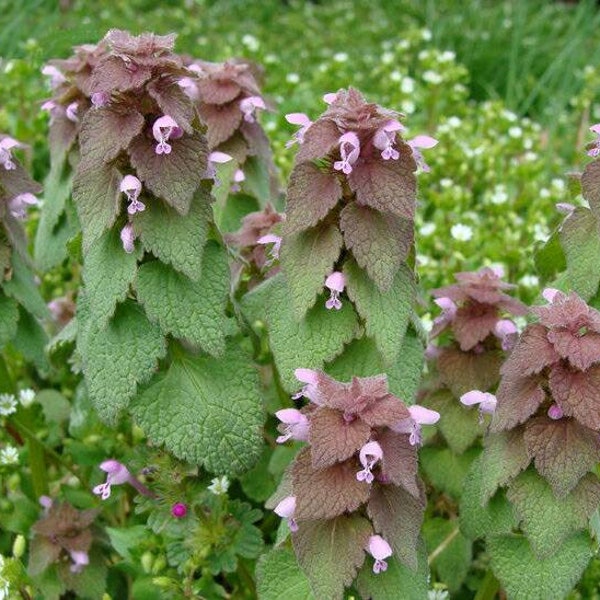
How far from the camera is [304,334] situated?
6.18 ft

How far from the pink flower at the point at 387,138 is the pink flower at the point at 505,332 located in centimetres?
64

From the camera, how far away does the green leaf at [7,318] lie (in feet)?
7.48

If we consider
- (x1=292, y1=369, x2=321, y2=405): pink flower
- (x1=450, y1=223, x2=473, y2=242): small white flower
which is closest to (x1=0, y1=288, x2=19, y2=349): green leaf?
(x1=292, y1=369, x2=321, y2=405): pink flower

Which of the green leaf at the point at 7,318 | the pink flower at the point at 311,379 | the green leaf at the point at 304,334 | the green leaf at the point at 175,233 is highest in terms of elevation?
the green leaf at the point at 175,233

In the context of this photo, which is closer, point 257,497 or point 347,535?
point 347,535

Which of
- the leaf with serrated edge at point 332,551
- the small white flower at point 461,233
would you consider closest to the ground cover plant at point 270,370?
the leaf with serrated edge at point 332,551

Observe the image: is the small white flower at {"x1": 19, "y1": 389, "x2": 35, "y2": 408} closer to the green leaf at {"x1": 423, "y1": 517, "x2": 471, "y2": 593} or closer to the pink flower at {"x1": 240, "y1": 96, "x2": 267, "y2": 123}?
the pink flower at {"x1": 240, "y1": 96, "x2": 267, "y2": 123}

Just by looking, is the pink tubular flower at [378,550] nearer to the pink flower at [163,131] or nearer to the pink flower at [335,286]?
the pink flower at [335,286]

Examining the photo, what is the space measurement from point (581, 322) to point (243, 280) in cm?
96

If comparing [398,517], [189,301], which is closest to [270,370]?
[189,301]

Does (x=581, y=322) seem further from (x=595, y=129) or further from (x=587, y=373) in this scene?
(x=595, y=129)

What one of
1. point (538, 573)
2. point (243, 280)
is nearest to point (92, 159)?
point (243, 280)

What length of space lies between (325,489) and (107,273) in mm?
605

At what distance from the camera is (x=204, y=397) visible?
1989mm
